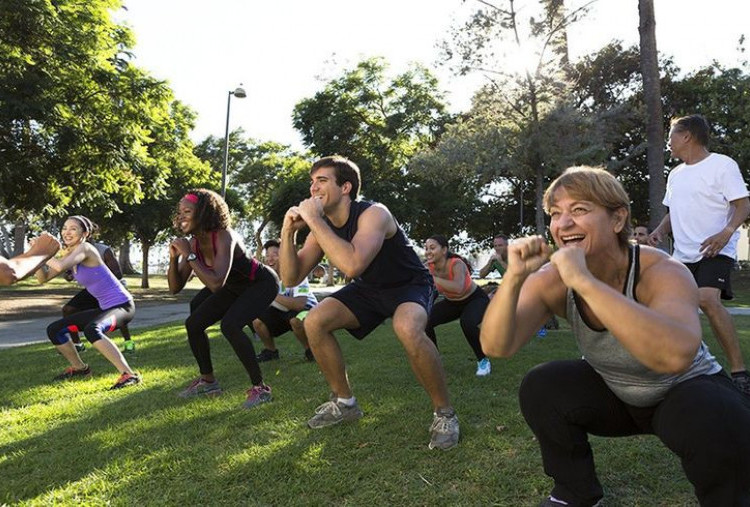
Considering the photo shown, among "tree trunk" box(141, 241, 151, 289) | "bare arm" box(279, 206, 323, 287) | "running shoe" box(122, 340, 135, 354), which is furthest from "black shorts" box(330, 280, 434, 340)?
"tree trunk" box(141, 241, 151, 289)

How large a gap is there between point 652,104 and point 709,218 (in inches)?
360

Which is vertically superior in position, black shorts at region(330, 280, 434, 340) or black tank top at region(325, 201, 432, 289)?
black tank top at region(325, 201, 432, 289)

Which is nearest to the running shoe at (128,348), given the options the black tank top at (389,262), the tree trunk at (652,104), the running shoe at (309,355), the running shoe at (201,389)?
the running shoe at (309,355)

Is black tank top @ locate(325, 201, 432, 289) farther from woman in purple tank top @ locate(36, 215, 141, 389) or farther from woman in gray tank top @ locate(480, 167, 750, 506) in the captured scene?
woman in purple tank top @ locate(36, 215, 141, 389)

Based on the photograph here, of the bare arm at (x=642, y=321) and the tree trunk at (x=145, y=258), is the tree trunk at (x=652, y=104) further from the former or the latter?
the tree trunk at (x=145, y=258)

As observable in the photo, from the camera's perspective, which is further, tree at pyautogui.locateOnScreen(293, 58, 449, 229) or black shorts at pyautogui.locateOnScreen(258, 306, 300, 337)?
tree at pyautogui.locateOnScreen(293, 58, 449, 229)

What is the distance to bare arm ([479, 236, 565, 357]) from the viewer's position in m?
2.09

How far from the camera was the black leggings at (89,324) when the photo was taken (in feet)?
18.4

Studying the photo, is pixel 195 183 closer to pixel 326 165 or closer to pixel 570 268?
pixel 326 165

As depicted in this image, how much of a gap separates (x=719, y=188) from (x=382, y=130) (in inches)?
1264

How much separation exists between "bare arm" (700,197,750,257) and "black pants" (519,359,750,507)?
8.12ft

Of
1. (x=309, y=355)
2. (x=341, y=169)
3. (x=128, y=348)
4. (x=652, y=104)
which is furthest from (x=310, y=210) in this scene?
(x=652, y=104)

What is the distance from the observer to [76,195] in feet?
54.3

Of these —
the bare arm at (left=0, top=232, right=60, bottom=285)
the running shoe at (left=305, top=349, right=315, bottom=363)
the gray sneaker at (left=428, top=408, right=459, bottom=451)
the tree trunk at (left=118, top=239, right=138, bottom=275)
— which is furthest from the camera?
the tree trunk at (left=118, top=239, right=138, bottom=275)
